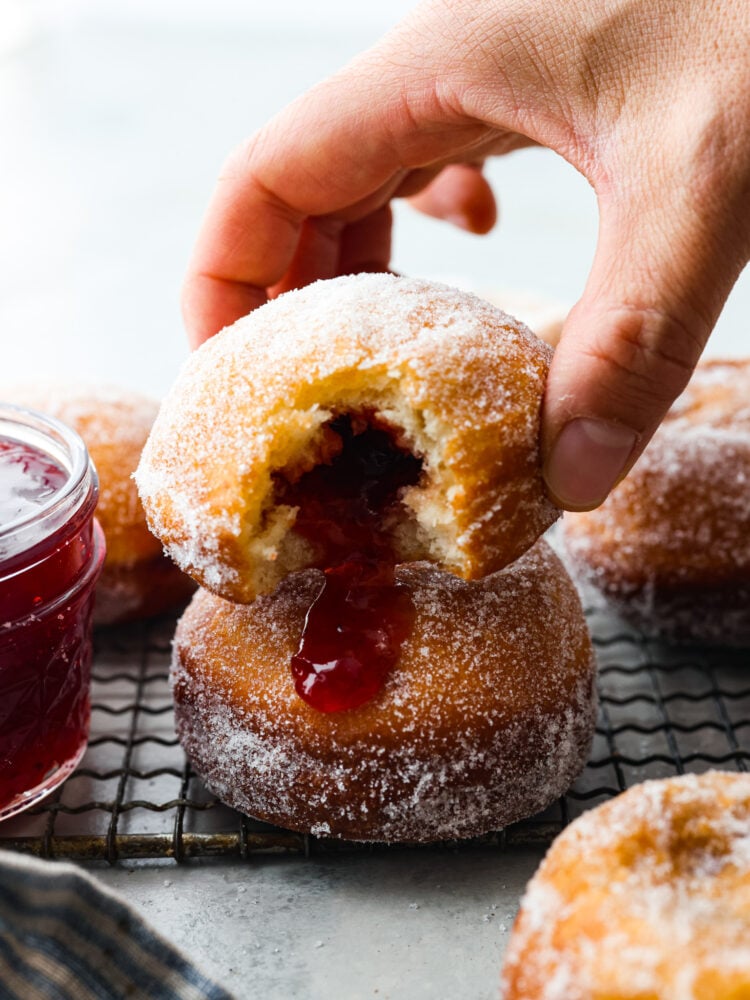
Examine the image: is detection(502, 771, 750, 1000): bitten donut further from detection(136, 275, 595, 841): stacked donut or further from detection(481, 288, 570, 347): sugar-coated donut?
detection(481, 288, 570, 347): sugar-coated donut

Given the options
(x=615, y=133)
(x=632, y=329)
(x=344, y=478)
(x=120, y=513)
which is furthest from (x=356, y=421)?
(x=120, y=513)

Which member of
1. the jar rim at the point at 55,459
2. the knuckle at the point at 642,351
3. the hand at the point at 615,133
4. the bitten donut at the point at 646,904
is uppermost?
the hand at the point at 615,133

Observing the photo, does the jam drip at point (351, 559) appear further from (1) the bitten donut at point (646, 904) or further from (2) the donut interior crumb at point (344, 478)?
(1) the bitten donut at point (646, 904)

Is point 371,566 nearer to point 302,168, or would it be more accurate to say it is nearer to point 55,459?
point 55,459

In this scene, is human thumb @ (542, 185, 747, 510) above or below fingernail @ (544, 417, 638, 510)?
above

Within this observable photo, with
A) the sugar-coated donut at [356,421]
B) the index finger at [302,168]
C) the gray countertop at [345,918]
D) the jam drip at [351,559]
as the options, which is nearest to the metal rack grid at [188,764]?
the gray countertop at [345,918]

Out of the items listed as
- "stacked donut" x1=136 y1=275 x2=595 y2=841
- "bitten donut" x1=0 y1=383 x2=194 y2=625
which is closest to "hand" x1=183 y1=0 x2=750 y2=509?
"stacked donut" x1=136 y1=275 x2=595 y2=841
